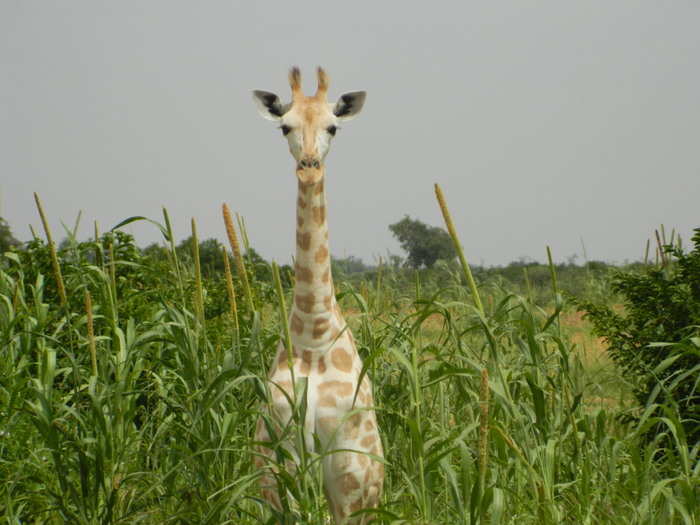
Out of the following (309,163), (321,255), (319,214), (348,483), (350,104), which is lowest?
(348,483)

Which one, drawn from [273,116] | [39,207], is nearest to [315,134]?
[273,116]

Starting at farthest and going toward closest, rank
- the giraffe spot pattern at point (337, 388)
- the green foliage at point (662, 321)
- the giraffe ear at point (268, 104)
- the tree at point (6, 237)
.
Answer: the tree at point (6, 237) → the green foliage at point (662, 321) → the giraffe ear at point (268, 104) → the giraffe spot pattern at point (337, 388)

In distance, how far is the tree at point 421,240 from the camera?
43031 millimetres

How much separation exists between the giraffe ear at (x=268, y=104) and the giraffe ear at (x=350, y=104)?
328 millimetres

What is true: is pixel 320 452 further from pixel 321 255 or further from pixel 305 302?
pixel 321 255

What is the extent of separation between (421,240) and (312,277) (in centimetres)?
3968

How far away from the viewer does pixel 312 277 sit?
417cm

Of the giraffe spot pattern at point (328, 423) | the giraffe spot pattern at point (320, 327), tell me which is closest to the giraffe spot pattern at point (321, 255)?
the giraffe spot pattern at point (320, 327)

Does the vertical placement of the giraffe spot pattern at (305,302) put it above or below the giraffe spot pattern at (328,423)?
above

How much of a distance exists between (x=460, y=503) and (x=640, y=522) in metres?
0.93

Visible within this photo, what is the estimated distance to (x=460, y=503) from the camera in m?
3.17

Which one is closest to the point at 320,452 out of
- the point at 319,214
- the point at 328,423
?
the point at 328,423

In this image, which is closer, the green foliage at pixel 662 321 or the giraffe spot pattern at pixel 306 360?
the giraffe spot pattern at pixel 306 360

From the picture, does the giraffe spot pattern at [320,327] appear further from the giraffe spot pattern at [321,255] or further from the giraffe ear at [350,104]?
the giraffe ear at [350,104]
